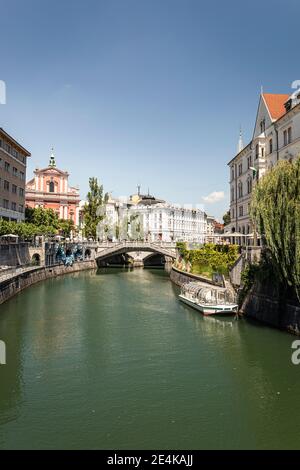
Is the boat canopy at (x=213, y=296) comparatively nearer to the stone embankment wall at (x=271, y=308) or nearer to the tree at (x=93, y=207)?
the stone embankment wall at (x=271, y=308)

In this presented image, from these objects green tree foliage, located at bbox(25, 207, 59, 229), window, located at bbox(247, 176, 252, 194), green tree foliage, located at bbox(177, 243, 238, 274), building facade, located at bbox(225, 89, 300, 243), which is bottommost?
green tree foliage, located at bbox(177, 243, 238, 274)

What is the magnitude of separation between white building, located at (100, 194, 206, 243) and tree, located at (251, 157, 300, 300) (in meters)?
90.4

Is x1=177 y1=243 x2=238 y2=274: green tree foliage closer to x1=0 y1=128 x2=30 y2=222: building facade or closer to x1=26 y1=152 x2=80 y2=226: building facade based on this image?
x1=0 y1=128 x2=30 y2=222: building facade

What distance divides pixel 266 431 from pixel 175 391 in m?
5.04

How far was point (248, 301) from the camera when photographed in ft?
114

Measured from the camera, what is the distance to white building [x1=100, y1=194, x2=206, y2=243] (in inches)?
4919

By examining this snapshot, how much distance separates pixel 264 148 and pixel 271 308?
26.1 metres

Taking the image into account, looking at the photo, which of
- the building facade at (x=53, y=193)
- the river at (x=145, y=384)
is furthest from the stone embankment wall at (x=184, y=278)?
the building facade at (x=53, y=193)

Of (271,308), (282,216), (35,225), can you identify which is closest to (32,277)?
(35,225)

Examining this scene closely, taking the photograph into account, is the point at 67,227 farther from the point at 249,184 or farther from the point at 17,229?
the point at 249,184

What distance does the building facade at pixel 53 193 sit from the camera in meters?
102

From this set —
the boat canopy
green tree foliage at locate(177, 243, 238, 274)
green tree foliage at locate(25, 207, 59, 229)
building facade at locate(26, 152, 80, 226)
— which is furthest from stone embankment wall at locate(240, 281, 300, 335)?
building facade at locate(26, 152, 80, 226)

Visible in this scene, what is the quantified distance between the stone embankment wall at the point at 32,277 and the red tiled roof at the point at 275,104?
3843 cm

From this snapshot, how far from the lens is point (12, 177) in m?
68.2
